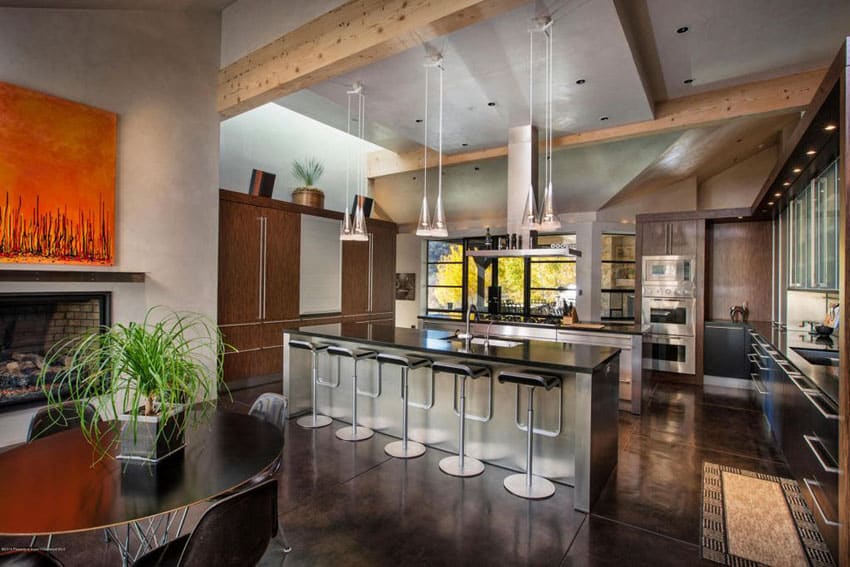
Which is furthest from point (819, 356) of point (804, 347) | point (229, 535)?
point (229, 535)

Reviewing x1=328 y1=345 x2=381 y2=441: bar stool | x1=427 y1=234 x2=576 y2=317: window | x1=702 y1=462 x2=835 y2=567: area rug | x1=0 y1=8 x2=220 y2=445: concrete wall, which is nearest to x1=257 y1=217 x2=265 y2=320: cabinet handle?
x1=0 y1=8 x2=220 y2=445: concrete wall

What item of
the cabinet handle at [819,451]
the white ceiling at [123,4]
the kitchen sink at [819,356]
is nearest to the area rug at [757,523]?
the cabinet handle at [819,451]

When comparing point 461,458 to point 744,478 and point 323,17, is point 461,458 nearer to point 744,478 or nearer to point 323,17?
point 744,478

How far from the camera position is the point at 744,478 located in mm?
3229

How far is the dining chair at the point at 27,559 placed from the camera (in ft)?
4.81

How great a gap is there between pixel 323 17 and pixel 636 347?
4483mm

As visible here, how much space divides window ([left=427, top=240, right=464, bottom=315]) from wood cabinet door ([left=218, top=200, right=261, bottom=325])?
4.76 meters

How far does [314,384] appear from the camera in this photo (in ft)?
14.4

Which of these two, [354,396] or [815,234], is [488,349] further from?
[815,234]

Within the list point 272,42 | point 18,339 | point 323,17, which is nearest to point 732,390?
point 323,17

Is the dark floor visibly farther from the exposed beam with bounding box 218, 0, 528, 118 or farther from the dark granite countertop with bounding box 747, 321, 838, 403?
the exposed beam with bounding box 218, 0, 528, 118

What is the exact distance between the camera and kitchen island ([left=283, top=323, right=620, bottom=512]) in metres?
2.88

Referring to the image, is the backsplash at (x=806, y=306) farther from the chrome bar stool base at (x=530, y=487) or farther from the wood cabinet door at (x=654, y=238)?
the chrome bar stool base at (x=530, y=487)

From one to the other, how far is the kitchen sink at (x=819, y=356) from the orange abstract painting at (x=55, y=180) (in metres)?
5.80
